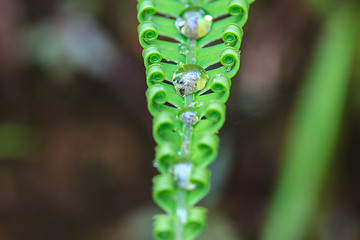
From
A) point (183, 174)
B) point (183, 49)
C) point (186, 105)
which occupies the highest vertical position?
point (183, 49)

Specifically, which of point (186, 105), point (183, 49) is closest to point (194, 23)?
point (183, 49)

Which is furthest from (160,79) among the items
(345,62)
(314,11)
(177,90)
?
(314,11)

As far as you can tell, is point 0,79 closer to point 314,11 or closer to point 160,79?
point 314,11

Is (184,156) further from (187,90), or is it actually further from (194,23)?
(194,23)

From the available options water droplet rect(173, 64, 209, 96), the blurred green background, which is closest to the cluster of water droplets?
water droplet rect(173, 64, 209, 96)

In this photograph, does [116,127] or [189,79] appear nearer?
[189,79]

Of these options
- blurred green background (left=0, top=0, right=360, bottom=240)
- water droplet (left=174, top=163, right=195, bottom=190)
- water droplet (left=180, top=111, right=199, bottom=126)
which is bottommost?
water droplet (left=174, top=163, right=195, bottom=190)

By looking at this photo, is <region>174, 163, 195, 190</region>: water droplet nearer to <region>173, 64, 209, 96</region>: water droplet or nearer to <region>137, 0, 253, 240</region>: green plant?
<region>137, 0, 253, 240</region>: green plant
